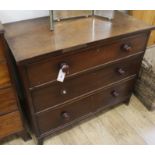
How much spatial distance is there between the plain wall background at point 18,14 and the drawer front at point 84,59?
0.55 metres

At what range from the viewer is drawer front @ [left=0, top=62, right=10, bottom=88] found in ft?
3.25

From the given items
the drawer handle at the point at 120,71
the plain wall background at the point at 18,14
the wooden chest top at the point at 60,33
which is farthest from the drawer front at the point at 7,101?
the drawer handle at the point at 120,71

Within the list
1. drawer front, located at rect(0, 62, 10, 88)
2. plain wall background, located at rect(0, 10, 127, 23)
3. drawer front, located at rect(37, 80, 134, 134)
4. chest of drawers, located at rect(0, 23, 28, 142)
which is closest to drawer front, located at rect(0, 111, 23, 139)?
chest of drawers, located at rect(0, 23, 28, 142)

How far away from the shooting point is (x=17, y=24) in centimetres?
128

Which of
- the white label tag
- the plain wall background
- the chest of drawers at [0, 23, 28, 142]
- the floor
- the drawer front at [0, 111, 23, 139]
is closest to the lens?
the chest of drawers at [0, 23, 28, 142]

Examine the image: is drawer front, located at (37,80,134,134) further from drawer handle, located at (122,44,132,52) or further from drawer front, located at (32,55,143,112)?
drawer handle, located at (122,44,132,52)

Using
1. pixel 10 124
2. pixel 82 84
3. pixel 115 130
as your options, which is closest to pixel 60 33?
pixel 82 84

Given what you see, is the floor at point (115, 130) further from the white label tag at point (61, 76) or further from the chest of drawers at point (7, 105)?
the white label tag at point (61, 76)

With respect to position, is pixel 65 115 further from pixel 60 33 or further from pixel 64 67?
pixel 60 33

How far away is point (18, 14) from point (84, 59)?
2.01 ft
